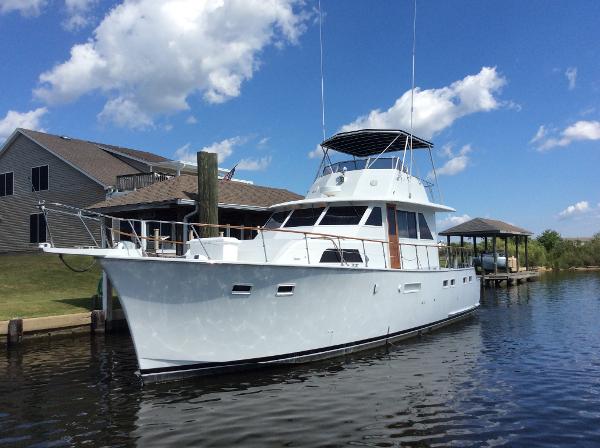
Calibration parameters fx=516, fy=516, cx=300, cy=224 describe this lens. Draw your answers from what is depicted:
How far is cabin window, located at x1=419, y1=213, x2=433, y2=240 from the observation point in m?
15.0

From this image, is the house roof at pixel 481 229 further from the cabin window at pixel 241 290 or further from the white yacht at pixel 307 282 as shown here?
the cabin window at pixel 241 290

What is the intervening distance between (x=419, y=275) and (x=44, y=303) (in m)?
11.5

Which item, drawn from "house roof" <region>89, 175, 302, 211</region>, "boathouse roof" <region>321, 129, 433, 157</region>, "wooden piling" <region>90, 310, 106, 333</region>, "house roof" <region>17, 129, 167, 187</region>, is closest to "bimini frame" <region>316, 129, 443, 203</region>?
"boathouse roof" <region>321, 129, 433, 157</region>

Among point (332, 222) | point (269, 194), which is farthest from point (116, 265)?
point (269, 194)

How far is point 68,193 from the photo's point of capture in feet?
87.1

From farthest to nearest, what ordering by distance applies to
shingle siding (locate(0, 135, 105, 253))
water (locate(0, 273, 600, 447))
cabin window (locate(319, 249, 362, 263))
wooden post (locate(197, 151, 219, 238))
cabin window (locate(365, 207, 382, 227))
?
shingle siding (locate(0, 135, 105, 253)) → wooden post (locate(197, 151, 219, 238)) → cabin window (locate(365, 207, 382, 227)) → cabin window (locate(319, 249, 362, 263)) → water (locate(0, 273, 600, 447))

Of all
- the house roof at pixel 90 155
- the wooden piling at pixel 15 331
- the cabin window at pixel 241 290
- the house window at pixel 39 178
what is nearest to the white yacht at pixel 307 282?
the cabin window at pixel 241 290

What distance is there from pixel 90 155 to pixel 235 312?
22.1m

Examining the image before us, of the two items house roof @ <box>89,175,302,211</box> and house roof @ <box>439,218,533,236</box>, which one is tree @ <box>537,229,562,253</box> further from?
house roof @ <box>89,175,302,211</box>

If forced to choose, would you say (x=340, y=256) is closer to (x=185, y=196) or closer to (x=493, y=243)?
(x=185, y=196)

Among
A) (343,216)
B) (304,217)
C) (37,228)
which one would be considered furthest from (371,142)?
(37,228)

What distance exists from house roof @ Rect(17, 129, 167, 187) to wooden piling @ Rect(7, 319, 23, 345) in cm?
1242

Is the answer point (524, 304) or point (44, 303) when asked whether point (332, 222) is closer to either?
point (44, 303)

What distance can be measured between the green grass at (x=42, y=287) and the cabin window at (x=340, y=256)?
867 centimetres
